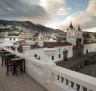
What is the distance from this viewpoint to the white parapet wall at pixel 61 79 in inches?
105

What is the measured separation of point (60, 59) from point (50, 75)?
123 ft

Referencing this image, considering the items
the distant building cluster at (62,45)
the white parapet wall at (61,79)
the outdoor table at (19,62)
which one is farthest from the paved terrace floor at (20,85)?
the distant building cluster at (62,45)

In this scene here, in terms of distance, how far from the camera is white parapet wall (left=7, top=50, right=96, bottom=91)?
2664mm

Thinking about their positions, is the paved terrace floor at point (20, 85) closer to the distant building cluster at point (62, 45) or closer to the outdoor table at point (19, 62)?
the outdoor table at point (19, 62)

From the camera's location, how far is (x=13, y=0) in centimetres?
1605

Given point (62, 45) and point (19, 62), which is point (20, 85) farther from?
point (62, 45)

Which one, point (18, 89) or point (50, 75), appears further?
point (18, 89)

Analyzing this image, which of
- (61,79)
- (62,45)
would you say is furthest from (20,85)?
(62,45)

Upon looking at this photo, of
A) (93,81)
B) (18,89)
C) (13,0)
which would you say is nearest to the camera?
(93,81)

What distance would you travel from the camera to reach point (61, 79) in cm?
360

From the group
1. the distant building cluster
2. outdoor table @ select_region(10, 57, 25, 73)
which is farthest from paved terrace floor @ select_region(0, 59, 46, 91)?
the distant building cluster

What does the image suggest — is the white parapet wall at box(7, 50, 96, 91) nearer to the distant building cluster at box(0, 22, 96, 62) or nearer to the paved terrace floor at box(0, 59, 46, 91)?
the paved terrace floor at box(0, 59, 46, 91)

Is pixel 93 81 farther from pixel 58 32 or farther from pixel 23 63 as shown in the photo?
pixel 58 32

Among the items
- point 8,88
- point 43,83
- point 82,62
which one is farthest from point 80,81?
point 82,62
